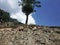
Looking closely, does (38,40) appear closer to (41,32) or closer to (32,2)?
(41,32)

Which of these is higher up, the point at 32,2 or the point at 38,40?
the point at 32,2

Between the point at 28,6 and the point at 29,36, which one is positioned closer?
the point at 29,36

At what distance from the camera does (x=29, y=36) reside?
2578 centimetres

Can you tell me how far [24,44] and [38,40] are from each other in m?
1.71

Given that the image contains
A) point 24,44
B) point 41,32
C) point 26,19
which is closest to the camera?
point 24,44

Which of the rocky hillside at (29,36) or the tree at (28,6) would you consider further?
the tree at (28,6)

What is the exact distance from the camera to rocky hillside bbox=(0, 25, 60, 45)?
24891 mm

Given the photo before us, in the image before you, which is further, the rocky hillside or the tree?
the tree

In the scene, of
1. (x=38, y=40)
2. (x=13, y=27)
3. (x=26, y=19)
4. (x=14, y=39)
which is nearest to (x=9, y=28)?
(x=13, y=27)

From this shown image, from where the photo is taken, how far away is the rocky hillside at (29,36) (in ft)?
81.7

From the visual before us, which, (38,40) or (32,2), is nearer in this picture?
(38,40)

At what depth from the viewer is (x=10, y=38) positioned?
2569 cm

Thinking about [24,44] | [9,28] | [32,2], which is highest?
[32,2]

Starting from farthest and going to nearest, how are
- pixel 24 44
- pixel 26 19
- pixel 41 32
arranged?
pixel 26 19, pixel 41 32, pixel 24 44
